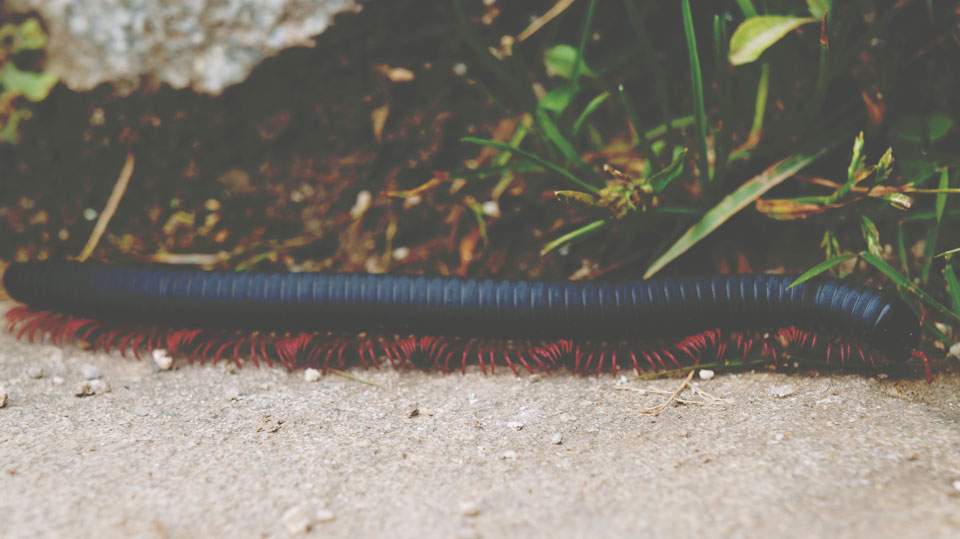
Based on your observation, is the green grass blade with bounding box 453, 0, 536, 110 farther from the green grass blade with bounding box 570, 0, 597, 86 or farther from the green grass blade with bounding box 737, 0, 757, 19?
the green grass blade with bounding box 737, 0, 757, 19

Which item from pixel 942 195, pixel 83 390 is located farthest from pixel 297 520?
pixel 942 195

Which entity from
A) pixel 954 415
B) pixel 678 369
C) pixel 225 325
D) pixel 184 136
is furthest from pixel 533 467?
pixel 184 136

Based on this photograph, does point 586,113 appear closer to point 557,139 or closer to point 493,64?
point 557,139

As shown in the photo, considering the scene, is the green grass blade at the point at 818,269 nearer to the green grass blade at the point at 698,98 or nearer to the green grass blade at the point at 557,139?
the green grass blade at the point at 698,98

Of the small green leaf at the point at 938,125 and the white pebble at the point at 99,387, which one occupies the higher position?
the small green leaf at the point at 938,125

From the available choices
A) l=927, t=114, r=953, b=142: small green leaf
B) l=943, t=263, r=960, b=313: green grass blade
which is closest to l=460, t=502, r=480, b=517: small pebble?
l=943, t=263, r=960, b=313: green grass blade

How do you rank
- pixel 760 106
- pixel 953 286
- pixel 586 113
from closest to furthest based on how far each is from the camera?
pixel 953 286
pixel 586 113
pixel 760 106

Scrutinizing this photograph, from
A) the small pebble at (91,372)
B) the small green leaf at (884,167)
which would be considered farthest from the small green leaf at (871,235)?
the small pebble at (91,372)
